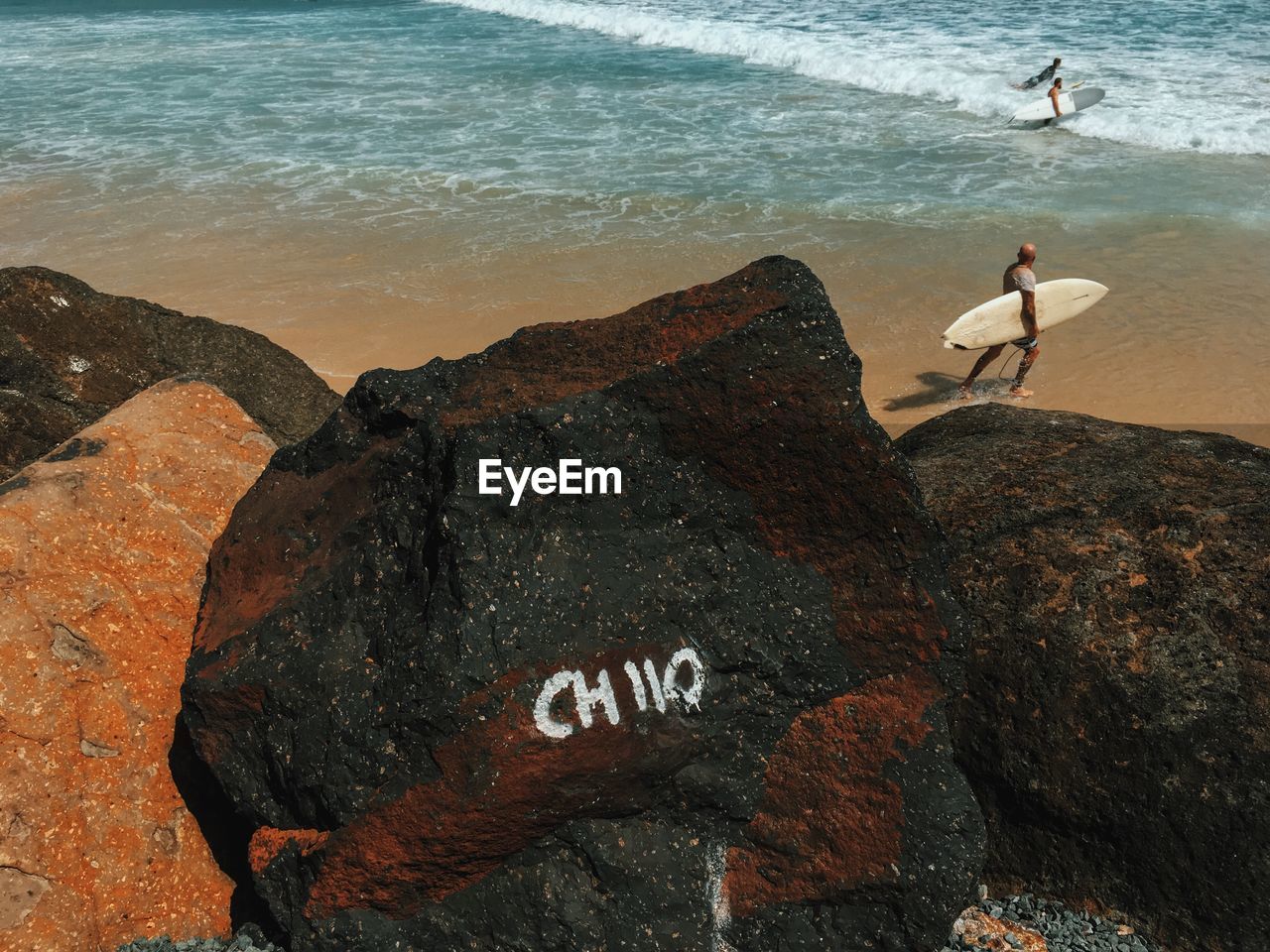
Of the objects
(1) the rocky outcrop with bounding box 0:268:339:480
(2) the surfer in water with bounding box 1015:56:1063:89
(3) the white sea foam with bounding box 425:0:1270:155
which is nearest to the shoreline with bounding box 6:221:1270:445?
(1) the rocky outcrop with bounding box 0:268:339:480

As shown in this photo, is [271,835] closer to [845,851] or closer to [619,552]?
[619,552]

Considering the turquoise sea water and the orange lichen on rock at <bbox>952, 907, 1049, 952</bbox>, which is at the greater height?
the orange lichen on rock at <bbox>952, 907, 1049, 952</bbox>

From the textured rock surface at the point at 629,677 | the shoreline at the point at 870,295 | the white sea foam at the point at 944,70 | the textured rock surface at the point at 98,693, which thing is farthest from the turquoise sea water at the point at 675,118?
the textured rock surface at the point at 629,677

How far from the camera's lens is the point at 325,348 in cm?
778

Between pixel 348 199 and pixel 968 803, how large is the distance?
1061cm

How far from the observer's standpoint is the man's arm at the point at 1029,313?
283 inches

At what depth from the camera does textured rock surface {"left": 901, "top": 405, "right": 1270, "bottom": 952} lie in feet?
9.30

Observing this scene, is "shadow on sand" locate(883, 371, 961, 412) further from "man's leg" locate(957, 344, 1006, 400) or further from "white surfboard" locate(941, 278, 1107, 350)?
"white surfboard" locate(941, 278, 1107, 350)

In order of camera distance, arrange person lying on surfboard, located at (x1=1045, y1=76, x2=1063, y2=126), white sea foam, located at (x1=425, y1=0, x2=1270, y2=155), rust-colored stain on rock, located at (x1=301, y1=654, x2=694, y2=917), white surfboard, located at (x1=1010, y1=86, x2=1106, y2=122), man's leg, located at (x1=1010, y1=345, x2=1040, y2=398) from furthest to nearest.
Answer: white surfboard, located at (x1=1010, y1=86, x2=1106, y2=122)
person lying on surfboard, located at (x1=1045, y1=76, x2=1063, y2=126)
white sea foam, located at (x1=425, y1=0, x2=1270, y2=155)
man's leg, located at (x1=1010, y1=345, x2=1040, y2=398)
rust-colored stain on rock, located at (x1=301, y1=654, x2=694, y2=917)

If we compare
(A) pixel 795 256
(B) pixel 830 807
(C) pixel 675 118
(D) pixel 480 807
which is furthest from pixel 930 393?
(C) pixel 675 118

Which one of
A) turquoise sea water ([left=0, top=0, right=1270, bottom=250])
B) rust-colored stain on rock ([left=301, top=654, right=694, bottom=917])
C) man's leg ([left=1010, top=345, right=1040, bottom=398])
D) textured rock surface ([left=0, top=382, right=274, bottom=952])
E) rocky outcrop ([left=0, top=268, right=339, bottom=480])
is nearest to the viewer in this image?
rust-colored stain on rock ([left=301, top=654, right=694, bottom=917])

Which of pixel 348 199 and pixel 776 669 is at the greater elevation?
pixel 776 669

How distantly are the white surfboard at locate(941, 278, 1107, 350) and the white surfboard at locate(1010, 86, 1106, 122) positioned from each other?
26.3 feet

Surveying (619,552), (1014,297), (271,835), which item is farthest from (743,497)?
(1014,297)
